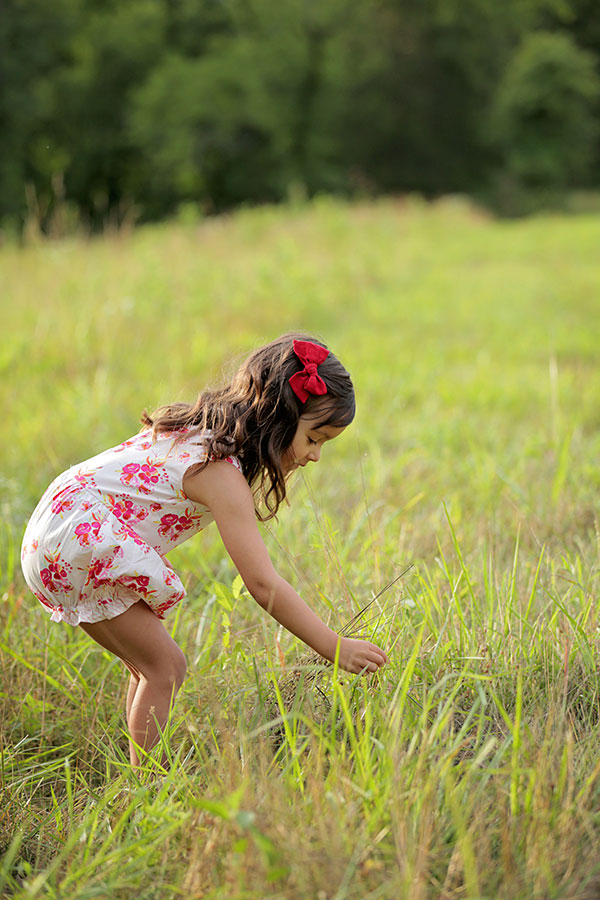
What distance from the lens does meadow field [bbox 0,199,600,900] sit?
1406 mm

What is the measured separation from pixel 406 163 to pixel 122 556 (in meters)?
35.1

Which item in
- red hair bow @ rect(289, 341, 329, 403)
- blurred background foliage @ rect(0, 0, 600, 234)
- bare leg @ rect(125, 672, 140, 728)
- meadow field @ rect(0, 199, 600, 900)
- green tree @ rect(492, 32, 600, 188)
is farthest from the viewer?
green tree @ rect(492, 32, 600, 188)

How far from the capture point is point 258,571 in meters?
1.82

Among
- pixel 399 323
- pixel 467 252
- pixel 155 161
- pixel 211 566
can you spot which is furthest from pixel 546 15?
pixel 211 566

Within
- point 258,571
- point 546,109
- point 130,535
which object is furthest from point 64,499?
point 546,109

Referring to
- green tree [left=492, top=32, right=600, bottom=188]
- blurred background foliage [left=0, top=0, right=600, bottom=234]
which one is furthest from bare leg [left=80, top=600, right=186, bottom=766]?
green tree [left=492, top=32, right=600, bottom=188]

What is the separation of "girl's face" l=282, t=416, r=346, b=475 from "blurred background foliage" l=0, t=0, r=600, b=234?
84.8ft

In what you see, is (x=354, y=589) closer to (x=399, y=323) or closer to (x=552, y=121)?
(x=399, y=323)

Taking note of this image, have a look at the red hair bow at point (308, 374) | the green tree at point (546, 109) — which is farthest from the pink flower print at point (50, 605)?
the green tree at point (546, 109)

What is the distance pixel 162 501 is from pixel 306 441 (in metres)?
0.35

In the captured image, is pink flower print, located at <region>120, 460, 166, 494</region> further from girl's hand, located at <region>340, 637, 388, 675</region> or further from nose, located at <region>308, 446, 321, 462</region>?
girl's hand, located at <region>340, 637, 388, 675</region>

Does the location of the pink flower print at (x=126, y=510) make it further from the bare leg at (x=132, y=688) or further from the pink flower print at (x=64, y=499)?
the bare leg at (x=132, y=688)

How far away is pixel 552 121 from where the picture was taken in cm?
3038

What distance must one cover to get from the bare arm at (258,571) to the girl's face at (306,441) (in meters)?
0.14
